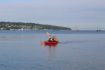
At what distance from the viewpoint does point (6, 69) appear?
124ft

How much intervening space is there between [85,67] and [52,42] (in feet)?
132

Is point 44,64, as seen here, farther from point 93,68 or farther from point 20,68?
point 93,68

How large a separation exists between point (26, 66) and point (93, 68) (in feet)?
26.5

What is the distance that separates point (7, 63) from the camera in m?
43.1

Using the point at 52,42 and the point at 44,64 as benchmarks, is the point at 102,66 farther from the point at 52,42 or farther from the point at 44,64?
the point at 52,42

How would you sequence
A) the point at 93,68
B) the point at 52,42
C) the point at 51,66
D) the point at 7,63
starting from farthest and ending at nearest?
1. the point at 52,42
2. the point at 7,63
3. the point at 51,66
4. the point at 93,68

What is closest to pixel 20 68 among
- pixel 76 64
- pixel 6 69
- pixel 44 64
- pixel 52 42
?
pixel 6 69

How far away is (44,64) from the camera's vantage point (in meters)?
42.5

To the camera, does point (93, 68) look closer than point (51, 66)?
Yes

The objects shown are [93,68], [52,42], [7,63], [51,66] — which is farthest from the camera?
[52,42]

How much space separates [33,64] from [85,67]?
281 inches

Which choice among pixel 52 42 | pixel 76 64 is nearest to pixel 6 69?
pixel 76 64

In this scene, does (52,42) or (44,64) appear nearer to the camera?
(44,64)

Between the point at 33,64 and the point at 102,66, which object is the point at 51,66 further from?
the point at 102,66
